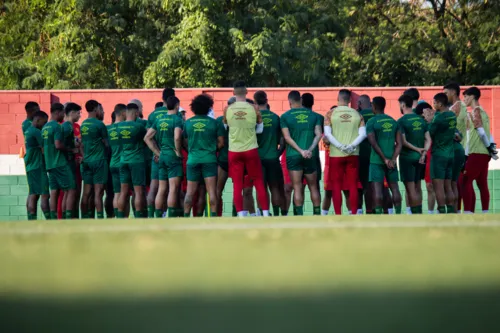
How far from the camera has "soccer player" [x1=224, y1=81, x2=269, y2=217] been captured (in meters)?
9.20

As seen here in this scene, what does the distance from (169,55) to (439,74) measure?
8.64 meters

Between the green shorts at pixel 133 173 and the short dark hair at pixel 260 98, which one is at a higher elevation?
the short dark hair at pixel 260 98

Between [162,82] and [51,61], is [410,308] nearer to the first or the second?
[162,82]

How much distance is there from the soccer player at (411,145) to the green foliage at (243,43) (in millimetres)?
9548

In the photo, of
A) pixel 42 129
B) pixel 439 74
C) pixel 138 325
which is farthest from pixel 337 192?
pixel 439 74

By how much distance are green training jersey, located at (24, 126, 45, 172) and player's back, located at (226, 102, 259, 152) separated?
2.88 meters

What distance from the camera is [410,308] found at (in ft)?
8.43

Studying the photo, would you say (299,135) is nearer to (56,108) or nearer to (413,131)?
(413,131)

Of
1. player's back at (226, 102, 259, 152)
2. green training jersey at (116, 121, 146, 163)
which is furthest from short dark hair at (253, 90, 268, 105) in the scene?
green training jersey at (116, 121, 146, 163)

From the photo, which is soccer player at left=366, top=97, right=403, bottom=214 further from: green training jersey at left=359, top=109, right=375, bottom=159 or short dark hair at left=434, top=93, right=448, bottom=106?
short dark hair at left=434, top=93, right=448, bottom=106

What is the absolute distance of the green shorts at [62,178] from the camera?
34.8ft

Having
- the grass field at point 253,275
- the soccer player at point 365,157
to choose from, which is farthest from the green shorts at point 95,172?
the grass field at point 253,275

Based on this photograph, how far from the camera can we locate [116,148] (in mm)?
10414

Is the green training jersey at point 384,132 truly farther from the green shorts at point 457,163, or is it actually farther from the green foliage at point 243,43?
the green foliage at point 243,43
